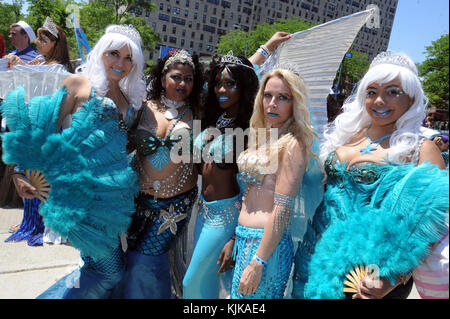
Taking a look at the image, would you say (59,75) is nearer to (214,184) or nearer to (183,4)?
(214,184)

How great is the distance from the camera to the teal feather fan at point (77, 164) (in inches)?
75.6

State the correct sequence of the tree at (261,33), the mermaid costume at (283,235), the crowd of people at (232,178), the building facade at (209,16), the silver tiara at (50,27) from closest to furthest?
the crowd of people at (232,178), the mermaid costume at (283,235), the silver tiara at (50,27), the tree at (261,33), the building facade at (209,16)

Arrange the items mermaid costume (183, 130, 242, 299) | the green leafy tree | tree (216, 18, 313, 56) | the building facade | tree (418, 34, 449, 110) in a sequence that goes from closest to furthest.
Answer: tree (418, 34, 449, 110) → mermaid costume (183, 130, 242, 299) → the green leafy tree → tree (216, 18, 313, 56) → the building facade

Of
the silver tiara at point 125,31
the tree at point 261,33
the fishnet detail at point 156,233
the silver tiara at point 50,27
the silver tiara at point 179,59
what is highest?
the tree at point 261,33

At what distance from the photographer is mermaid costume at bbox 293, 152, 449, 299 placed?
1.42 metres

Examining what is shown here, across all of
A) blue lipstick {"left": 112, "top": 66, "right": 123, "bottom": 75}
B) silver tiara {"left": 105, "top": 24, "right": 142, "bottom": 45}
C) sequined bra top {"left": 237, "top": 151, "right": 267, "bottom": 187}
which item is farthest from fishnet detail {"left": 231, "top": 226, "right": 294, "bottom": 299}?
silver tiara {"left": 105, "top": 24, "right": 142, "bottom": 45}

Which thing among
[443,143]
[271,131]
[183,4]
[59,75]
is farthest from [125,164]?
[183,4]

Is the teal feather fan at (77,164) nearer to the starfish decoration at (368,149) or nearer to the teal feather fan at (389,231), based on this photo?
the teal feather fan at (389,231)

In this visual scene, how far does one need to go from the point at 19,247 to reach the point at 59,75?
225cm

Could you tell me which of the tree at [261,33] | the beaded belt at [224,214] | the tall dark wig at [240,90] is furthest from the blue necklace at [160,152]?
the tree at [261,33]

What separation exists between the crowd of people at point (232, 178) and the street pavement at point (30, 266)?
0.54 meters

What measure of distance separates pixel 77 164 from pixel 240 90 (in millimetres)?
1283

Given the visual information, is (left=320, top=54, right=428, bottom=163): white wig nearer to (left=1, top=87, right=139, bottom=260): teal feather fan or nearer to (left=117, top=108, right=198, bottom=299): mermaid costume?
(left=117, top=108, right=198, bottom=299): mermaid costume

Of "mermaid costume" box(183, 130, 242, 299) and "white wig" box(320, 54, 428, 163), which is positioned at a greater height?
"white wig" box(320, 54, 428, 163)
